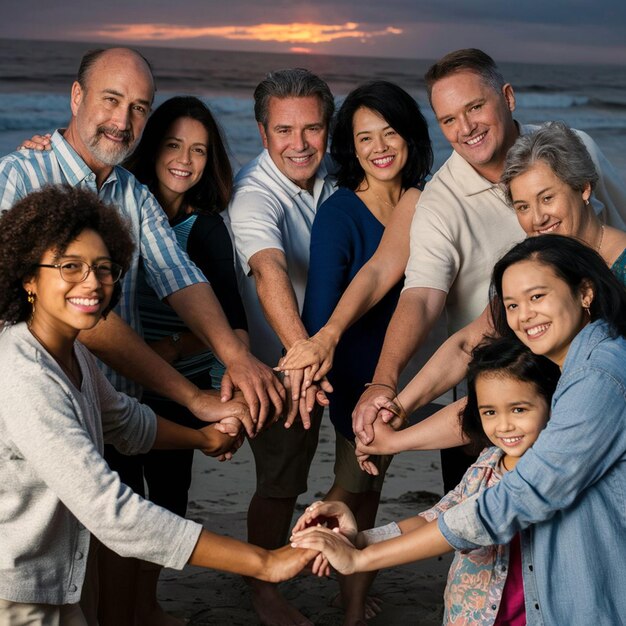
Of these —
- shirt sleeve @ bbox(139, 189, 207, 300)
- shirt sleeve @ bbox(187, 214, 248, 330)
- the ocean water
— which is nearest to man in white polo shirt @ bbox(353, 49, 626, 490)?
shirt sleeve @ bbox(187, 214, 248, 330)

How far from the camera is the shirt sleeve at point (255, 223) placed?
3.45 metres

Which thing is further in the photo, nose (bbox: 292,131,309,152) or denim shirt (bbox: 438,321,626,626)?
nose (bbox: 292,131,309,152)

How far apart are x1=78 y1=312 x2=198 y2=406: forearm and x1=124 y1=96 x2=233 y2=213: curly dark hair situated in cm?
75

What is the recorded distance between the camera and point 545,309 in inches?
93.8

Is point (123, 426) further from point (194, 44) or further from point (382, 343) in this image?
point (194, 44)

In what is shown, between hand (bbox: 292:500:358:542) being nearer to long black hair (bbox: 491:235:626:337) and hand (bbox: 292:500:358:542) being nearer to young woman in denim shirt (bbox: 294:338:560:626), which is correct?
young woman in denim shirt (bbox: 294:338:560:626)

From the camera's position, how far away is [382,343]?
354 centimetres

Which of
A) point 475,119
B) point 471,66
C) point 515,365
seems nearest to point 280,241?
point 475,119

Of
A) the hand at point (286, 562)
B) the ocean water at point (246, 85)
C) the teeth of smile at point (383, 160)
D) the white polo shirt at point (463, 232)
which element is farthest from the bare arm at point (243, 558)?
the ocean water at point (246, 85)

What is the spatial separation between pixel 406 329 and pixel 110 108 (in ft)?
4.00

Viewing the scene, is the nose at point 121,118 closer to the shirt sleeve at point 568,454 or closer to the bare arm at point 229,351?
the bare arm at point 229,351

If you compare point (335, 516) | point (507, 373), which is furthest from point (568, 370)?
point (335, 516)

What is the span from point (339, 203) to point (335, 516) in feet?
3.94

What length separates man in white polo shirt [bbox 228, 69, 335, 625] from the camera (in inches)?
135
